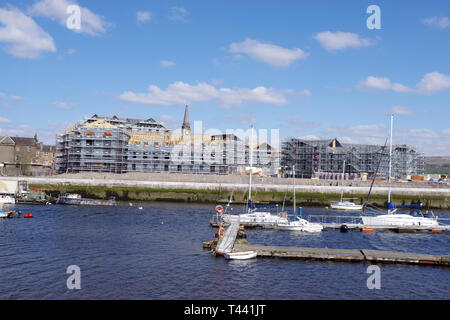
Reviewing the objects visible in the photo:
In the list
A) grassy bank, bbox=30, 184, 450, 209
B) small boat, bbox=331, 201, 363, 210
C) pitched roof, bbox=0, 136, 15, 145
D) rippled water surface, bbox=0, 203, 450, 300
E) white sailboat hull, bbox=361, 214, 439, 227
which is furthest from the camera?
pitched roof, bbox=0, 136, 15, 145

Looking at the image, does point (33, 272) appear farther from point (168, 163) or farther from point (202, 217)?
point (168, 163)

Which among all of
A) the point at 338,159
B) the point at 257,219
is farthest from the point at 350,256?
the point at 338,159

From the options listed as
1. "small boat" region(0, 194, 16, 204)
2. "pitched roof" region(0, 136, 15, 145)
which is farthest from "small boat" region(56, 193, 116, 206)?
"pitched roof" region(0, 136, 15, 145)

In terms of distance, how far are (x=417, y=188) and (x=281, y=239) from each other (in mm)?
56694

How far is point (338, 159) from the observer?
395 ft

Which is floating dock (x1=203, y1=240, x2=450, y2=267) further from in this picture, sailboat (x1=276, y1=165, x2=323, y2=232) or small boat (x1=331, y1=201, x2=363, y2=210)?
small boat (x1=331, y1=201, x2=363, y2=210)

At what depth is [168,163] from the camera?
10588 cm

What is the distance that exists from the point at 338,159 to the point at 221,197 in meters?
56.0

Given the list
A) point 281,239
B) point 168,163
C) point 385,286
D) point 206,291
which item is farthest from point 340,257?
point 168,163

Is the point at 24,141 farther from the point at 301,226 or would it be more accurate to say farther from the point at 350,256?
the point at 350,256

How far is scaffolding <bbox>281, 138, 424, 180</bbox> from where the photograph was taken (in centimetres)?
11812

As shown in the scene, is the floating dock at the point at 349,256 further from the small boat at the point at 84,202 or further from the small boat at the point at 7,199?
the small boat at the point at 7,199

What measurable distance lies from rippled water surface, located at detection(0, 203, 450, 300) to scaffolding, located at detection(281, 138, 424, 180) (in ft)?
241

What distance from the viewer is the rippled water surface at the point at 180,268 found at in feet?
78.3
